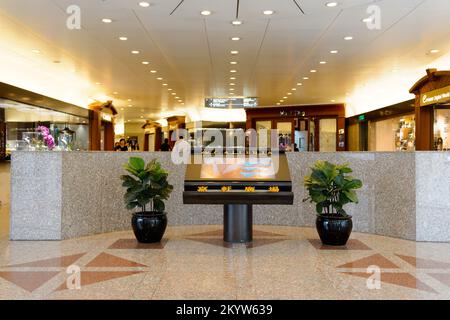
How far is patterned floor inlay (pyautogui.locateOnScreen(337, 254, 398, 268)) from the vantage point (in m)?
4.31

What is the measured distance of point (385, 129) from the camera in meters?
15.0

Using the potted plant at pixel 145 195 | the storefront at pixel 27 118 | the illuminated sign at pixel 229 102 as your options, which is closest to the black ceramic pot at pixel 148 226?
the potted plant at pixel 145 195

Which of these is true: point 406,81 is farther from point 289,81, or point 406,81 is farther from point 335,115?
point 335,115

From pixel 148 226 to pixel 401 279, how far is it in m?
2.92

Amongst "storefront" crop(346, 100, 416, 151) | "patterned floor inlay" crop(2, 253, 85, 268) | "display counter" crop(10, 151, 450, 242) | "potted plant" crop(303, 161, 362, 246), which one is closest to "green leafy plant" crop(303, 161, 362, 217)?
"potted plant" crop(303, 161, 362, 246)

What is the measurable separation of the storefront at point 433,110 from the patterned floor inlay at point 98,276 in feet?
27.1

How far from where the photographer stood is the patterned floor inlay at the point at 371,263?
4309mm

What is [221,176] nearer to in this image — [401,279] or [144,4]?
[401,279]

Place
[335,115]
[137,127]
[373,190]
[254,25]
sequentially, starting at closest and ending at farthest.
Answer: [373,190] < [254,25] < [335,115] < [137,127]

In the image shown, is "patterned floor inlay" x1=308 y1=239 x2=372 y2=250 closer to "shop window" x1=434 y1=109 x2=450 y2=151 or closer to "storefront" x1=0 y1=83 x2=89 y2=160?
"storefront" x1=0 y1=83 x2=89 y2=160

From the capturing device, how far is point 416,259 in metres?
4.63

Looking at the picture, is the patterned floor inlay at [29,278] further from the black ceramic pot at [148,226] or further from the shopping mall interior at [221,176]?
the black ceramic pot at [148,226]
